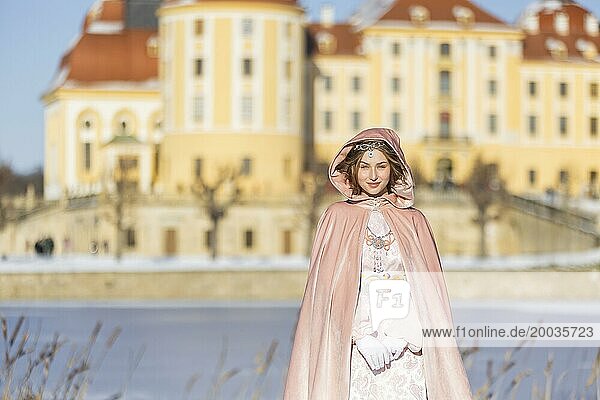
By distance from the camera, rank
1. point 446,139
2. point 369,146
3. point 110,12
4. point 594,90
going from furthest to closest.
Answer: point 110,12
point 594,90
point 446,139
point 369,146

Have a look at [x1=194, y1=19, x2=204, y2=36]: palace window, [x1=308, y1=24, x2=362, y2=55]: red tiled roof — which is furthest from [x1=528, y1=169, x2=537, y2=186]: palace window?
[x1=194, y1=19, x2=204, y2=36]: palace window

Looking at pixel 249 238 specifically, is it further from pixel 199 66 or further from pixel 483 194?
pixel 199 66

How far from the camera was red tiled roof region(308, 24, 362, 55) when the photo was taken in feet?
152

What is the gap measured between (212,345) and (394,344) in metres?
11.2

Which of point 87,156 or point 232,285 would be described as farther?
point 87,156

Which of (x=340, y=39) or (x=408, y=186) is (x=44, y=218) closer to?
(x=340, y=39)

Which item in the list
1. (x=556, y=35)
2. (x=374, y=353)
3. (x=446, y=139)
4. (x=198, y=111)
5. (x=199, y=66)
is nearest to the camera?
(x=374, y=353)

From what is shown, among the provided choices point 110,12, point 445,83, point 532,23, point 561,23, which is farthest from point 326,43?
point 561,23

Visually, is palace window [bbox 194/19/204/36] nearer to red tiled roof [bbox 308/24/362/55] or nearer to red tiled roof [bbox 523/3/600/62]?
red tiled roof [bbox 308/24/362/55]

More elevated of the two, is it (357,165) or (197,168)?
(197,168)

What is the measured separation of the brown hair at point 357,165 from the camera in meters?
4.64

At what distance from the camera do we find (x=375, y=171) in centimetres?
468

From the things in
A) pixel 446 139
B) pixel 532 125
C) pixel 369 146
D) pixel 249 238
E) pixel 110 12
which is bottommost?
pixel 249 238

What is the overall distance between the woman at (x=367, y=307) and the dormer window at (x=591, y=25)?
47716 millimetres
